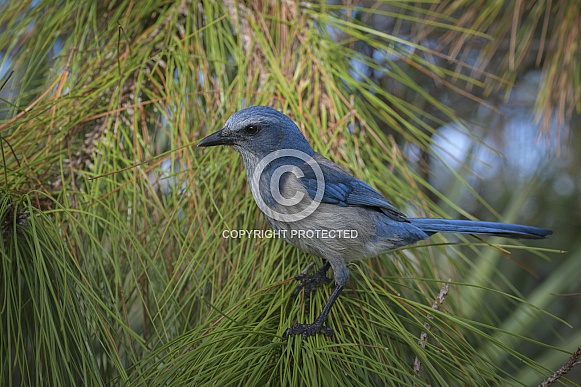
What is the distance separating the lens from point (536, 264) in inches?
151

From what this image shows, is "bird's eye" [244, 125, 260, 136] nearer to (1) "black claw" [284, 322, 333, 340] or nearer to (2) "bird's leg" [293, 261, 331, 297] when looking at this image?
(2) "bird's leg" [293, 261, 331, 297]

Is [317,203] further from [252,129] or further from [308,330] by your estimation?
[308,330]

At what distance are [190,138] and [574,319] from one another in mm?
3223

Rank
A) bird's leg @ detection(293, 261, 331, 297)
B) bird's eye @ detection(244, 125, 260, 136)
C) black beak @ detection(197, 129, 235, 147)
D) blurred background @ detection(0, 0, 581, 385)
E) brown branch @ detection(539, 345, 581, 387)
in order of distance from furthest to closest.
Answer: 1. bird's eye @ detection(244, 125, 260, 136)
2. black beak @ detection(197, 129, 235, 147)
3. bird's leg @ detection(293, 261, 331, 297)
4. blurred background @ detection(0, 0, 581, 385)
5. brown branch @ detection(539, 345, 581, 387)

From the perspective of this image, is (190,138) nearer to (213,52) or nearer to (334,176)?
(213,52)

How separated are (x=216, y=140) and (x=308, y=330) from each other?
1.93 ft

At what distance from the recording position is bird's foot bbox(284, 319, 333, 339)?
114 cm

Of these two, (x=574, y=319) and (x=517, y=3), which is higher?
(x=517, y=3)

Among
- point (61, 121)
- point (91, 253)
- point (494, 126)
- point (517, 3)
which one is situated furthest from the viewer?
point (494, 126)

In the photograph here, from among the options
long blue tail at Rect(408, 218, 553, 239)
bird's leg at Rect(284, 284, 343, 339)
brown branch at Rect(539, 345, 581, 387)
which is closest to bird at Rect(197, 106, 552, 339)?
long blue tail at Rect(408, 218, 553, 239)

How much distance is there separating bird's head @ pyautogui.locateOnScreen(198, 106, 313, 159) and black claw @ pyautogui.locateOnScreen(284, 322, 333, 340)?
0.56 m

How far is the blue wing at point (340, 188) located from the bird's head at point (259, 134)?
6 centimetres

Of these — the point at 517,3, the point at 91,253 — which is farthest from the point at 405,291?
the point at 517,3

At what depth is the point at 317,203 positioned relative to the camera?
5.48 ft
